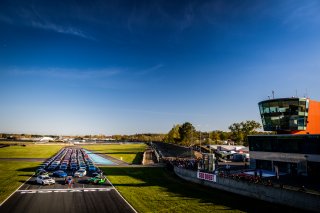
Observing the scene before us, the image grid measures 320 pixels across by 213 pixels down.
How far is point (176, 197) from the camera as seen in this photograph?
135 feet

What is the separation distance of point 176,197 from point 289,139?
99.5ft

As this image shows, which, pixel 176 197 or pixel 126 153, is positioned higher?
pixel 126 153

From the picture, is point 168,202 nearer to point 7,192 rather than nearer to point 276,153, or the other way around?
point 7,192

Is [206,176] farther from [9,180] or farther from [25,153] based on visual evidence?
[25,153]

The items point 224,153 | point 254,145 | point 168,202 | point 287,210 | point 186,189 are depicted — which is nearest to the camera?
point 287,210

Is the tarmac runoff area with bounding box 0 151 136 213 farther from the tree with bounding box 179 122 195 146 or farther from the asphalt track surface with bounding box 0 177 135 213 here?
the tree with bounding box 179 122 195 146

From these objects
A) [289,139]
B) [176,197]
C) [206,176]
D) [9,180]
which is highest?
[289,139]

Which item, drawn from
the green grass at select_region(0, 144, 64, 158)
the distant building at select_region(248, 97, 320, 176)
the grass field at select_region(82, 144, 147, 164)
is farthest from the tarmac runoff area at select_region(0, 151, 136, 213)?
the green grass at select_region(0, 144, 64, 158)

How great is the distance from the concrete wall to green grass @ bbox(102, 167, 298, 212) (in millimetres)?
995

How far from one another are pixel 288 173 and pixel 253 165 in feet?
Answer: 36.4

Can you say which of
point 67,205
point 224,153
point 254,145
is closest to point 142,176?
point 67,205

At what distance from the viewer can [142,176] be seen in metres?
59.4

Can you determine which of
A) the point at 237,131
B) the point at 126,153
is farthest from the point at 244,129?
the point at 126,153

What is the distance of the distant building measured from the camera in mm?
50344
